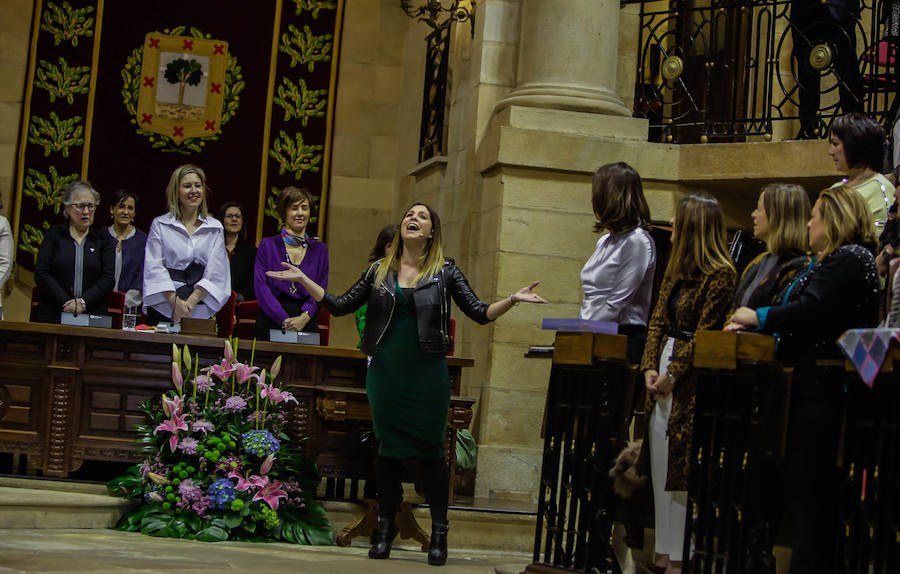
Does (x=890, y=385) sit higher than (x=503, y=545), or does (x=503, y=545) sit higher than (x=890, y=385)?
(x=890, y=385)

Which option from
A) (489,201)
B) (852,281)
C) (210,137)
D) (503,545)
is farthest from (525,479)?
(210,137)

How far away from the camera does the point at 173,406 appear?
6242mm

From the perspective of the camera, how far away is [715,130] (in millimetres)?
8984

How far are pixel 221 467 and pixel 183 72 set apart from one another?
558 centimetres

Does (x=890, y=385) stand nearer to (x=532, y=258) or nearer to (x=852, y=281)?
(x=852, y=281)

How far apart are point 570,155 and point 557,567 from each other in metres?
3.89

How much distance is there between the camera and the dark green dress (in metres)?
5.49

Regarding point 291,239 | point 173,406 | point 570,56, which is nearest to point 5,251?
point 291,239

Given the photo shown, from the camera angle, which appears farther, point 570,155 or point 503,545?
point 570,155

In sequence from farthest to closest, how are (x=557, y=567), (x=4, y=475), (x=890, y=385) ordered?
(x=4, y=475) → (x=557, y=567) → (x=890, y=385)

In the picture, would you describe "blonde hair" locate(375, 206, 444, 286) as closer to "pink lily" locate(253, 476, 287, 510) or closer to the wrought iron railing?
"pink lily" locate(253, 476, 287, 510)

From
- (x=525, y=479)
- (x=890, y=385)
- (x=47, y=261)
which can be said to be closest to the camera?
(x=890, y=385)

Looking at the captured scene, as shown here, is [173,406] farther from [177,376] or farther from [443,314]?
[443,314]

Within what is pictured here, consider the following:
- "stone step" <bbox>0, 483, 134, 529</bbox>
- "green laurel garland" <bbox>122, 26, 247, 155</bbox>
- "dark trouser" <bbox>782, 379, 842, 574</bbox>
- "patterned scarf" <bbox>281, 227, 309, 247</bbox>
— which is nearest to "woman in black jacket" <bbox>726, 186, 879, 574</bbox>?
"dark trouser" <bbox>782, 379, 842, 574</bbox>
